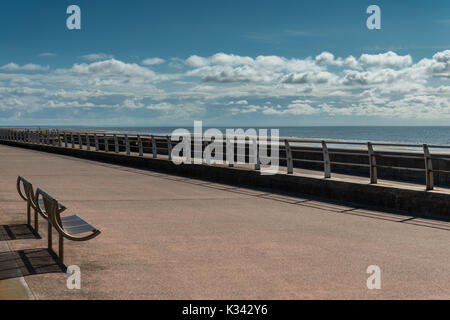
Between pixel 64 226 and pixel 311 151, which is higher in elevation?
pixel 311 151

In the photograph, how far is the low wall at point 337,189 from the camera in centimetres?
1103

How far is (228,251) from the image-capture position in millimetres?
7574

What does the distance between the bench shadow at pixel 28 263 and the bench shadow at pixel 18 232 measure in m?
0.96

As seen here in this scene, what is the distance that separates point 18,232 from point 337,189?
7.29 metres

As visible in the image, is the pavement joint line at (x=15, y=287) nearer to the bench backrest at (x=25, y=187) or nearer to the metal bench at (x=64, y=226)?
the metal bench at (x=64, y=226)

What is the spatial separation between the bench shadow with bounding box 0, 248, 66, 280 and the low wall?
7.15 m

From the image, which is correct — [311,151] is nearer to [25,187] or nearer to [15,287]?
[25,187]

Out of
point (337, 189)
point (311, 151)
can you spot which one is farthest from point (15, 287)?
point (311, 151)

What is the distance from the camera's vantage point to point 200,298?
543cm

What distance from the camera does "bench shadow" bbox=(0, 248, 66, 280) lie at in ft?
20.5

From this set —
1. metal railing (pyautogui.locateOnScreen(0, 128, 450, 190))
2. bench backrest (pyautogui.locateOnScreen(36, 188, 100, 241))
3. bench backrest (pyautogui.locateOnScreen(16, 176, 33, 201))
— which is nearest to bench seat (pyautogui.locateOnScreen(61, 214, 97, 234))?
bench backrest (pyautogui.locateOnScreen(36, 188, 100, 241))

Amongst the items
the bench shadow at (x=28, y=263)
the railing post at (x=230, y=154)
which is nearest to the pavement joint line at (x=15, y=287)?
the bench shadow at (x=28, y=263)

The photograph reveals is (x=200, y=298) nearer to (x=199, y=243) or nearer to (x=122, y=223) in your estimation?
(x=199, y=243)

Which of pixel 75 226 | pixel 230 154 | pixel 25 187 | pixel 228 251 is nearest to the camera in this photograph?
pixel 75 226
